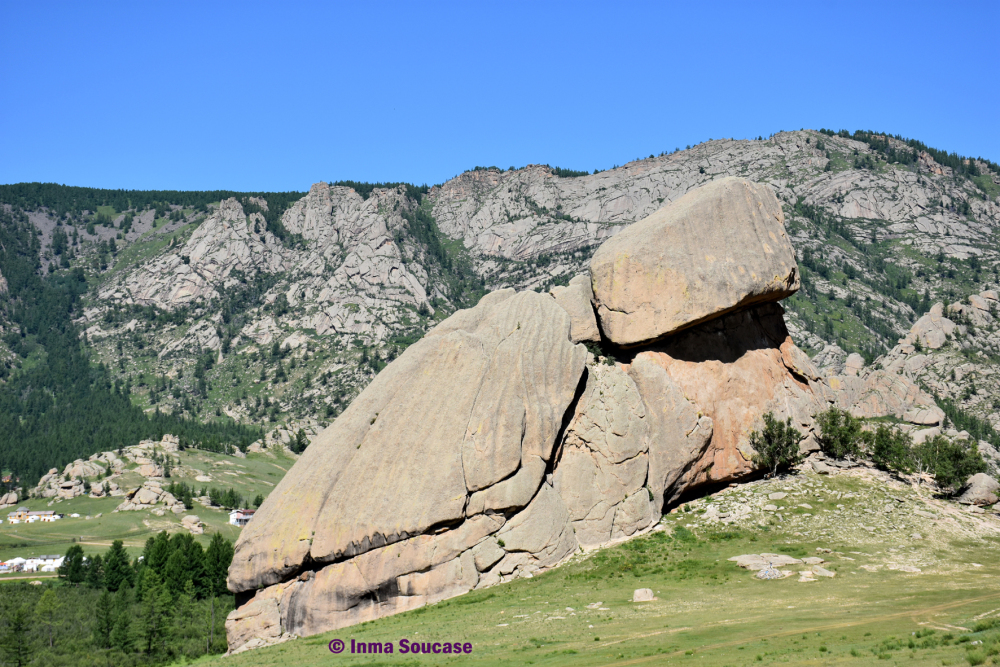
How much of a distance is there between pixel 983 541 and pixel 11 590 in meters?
133

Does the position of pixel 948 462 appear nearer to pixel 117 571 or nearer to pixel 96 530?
pixel 117 571

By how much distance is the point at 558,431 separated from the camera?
2694 inches

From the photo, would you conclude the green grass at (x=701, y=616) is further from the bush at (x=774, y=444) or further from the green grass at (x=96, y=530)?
the green grass at (x=96, y=530)

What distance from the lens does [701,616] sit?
45.3 m

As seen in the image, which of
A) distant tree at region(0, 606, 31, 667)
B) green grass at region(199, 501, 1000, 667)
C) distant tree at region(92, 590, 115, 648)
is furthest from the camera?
distant tree at region(92, 590, 115, 648)

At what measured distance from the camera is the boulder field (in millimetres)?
61500

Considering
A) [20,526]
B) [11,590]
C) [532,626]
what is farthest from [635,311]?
[20,526]

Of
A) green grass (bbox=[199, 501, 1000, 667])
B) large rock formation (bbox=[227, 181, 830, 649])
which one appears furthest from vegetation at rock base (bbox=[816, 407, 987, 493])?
green grass (bbox=[199, 501, 1000, 667])

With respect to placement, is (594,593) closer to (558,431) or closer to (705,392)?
(558,431)

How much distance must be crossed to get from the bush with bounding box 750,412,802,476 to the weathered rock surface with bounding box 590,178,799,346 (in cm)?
1230

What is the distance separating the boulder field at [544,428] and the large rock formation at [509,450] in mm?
145

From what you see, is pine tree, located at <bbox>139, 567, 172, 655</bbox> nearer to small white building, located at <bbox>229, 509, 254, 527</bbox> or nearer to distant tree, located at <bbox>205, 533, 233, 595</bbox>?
distant tree, located at <bbox>205, 533, 233, 595</bbox>

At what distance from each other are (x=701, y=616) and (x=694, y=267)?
35778mm

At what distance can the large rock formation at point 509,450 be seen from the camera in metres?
61.3
